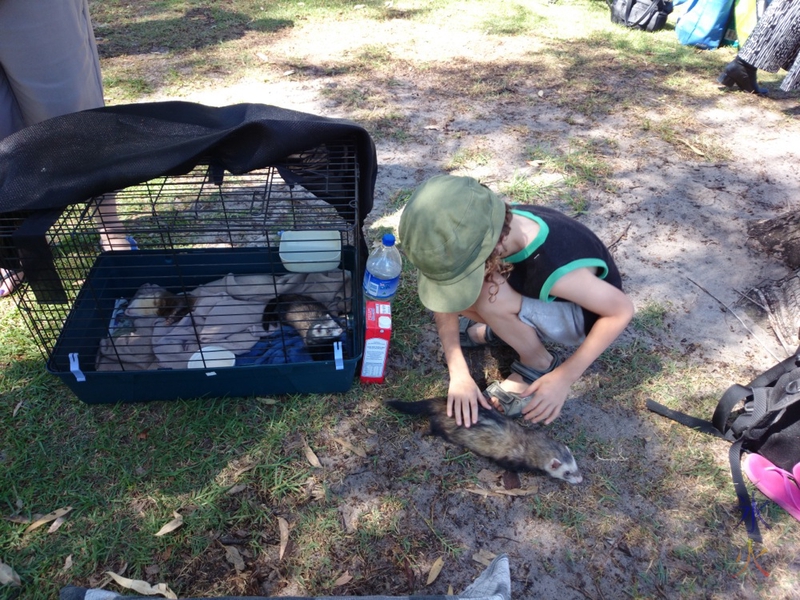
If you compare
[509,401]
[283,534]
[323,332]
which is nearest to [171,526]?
[283,534]

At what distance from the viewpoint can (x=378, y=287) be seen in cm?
210

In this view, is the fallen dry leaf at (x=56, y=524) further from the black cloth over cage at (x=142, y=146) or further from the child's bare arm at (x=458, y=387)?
the child's bare arm at (x=458, y=387)

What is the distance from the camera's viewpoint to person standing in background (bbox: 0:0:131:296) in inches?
87.7

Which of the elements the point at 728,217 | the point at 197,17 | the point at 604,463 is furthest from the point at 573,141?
the point at 197,17

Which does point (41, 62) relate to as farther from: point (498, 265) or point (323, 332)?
point (498, 265)

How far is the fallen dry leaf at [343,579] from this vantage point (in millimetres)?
1741

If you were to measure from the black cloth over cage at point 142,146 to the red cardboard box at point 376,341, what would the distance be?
50 centimetres

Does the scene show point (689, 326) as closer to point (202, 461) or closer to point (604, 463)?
point (604, 463)

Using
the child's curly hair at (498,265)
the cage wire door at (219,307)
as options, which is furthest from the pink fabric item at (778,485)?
the cage wire door at (219,307)

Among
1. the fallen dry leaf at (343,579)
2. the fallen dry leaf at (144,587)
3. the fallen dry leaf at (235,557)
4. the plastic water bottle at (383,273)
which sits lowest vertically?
the fallen dry leaf at (343,579)

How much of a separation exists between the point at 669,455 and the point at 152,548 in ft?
6.27

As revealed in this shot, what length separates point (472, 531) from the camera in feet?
6.22

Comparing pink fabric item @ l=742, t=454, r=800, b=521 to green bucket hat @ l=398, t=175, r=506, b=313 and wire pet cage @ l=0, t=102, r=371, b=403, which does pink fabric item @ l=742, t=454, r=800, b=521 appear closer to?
green bucket hat @ l=398, t=175, r=506, b=313

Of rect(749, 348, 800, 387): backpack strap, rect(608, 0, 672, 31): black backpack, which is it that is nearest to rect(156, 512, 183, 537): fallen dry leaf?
rect(749, 348, 800, 387): backpack strap
